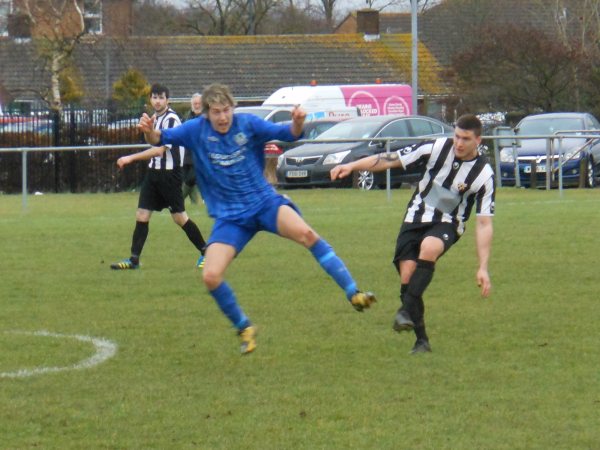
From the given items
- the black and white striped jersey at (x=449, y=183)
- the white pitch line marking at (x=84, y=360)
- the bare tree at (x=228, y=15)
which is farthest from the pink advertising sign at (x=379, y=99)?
the black and white striped jersey at (x=449, y=183)

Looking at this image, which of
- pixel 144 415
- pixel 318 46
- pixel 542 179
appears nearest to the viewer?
pixel 144 415

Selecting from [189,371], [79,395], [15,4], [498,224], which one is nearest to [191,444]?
[79,395]

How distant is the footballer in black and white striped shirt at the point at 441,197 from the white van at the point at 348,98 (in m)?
25.2

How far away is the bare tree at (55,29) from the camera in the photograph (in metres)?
40.4

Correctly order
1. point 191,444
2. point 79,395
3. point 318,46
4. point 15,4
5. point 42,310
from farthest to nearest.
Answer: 1. point 318,46
2. point 15,4
3. point 42,310
4. point 79,395
5. point 191,444

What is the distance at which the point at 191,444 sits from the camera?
5875mm

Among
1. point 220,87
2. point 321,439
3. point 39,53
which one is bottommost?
point 321,439

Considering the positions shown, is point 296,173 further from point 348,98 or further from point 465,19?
point 465,19

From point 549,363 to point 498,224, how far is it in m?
9.43

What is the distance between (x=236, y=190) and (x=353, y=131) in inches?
715

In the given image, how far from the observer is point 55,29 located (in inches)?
1612

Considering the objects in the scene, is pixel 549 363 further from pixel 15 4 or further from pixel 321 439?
pixel 15 4

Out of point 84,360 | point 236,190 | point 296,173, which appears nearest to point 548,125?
point 296,173

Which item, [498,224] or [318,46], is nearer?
[498,224]
